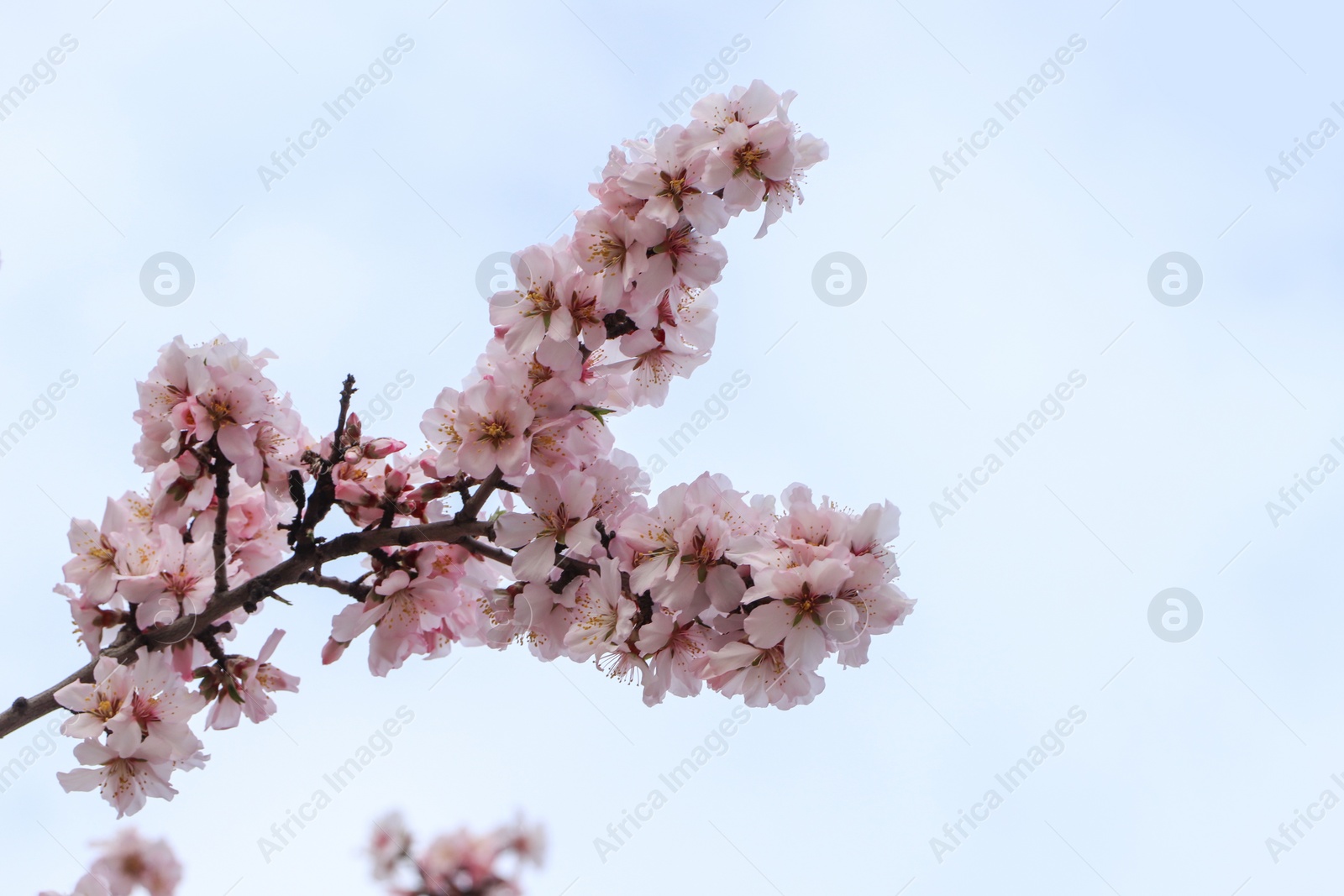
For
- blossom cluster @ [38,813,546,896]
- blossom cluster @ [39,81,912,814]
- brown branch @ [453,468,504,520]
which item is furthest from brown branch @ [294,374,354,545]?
Answer: blossom cluster @ [38,813,546,896]

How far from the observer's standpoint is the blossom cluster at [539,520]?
2.57 m

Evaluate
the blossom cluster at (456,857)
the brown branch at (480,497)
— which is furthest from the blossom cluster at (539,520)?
the blossom cluster at (456,857)

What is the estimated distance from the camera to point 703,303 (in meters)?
3.02

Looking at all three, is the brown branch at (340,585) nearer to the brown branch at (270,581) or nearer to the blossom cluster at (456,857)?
the brown branch at (270,581)

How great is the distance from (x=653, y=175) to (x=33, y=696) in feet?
6.82

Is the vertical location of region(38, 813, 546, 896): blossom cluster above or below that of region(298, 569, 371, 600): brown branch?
below

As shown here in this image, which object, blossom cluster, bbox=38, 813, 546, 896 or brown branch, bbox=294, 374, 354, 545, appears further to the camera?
blossom cluster, bbox=38, 813, 546, 896

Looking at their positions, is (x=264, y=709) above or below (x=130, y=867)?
above

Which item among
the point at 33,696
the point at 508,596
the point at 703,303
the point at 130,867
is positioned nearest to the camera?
the point at 33,696

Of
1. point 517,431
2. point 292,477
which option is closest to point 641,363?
point 517,431

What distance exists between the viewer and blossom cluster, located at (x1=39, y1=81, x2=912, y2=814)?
2.57 m

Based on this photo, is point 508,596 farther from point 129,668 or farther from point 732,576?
point 129,668

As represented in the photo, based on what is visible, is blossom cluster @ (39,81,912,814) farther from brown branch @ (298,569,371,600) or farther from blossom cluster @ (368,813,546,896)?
blossom cluster @ (368,813,546,896)

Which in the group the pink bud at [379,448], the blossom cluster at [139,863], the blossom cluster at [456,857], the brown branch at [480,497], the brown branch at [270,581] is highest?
the brown branch at [480,497]
